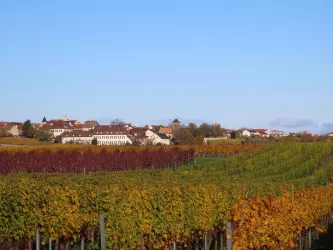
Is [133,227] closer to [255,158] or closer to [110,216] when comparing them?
[110,216]

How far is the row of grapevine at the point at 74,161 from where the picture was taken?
68938mm

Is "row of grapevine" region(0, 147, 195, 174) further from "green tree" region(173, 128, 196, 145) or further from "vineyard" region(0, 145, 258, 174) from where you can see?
"green tree" region(173, 128, 196, 145)

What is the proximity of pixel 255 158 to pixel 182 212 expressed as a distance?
65390mm

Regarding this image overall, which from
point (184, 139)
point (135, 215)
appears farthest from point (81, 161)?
point (184, 139)

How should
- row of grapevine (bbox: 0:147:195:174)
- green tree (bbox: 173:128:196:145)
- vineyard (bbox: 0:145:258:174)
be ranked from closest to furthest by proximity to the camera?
row of grapevine (bbox: 0:147:195:174)
vineyard (bbox: 0:145:258:174)
green tree (bbox: 173:128:196:145)

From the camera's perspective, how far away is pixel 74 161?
74562 mm

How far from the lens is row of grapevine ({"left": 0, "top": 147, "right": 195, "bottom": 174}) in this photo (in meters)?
68.9

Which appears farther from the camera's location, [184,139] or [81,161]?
[184,139]

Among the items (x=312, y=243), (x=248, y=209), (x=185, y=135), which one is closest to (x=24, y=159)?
(x=312, y=243)

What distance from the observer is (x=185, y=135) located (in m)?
168

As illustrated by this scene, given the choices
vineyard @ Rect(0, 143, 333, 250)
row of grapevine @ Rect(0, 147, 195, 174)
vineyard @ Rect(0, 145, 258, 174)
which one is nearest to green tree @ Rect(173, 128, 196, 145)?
vineyard @ Rect(0, 145, 258, 174)

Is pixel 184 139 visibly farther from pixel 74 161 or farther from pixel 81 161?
pixel 74 161

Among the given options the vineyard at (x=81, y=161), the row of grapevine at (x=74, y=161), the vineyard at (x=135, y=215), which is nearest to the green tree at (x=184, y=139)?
the vineyard at (x=81, y=161)

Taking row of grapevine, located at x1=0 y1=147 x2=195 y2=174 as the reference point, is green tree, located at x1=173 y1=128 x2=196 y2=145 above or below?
above
